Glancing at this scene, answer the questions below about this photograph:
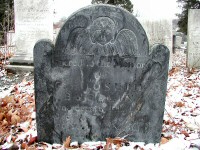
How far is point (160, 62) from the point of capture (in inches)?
121

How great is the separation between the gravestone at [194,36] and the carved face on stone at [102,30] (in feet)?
25.0

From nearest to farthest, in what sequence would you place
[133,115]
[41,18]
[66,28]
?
[66,28], [133,115], [41,18]

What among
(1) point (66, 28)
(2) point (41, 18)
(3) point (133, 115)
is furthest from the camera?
(2) point (41, 18)

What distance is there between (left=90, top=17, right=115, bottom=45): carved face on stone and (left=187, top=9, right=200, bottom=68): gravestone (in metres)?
7.62

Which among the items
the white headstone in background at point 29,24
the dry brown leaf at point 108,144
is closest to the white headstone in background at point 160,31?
the white headstone in background at point 29,24

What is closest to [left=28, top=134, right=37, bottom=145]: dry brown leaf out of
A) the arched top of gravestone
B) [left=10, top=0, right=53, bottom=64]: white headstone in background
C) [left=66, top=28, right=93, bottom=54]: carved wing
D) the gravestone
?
the arched top of gravestone

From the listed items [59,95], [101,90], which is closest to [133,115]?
[101,90]

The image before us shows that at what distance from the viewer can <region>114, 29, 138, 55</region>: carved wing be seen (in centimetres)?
299

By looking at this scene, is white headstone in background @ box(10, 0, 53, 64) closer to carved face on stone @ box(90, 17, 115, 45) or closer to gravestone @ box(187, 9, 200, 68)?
gravestone @ box(187, 9, 200, 68)

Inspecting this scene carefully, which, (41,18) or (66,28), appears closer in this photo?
(66,28)

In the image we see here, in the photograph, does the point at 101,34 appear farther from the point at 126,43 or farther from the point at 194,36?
the point at 194,36

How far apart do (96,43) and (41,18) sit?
6363 mm

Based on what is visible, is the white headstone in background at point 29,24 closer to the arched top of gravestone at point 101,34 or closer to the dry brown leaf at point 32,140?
the dry brown leaf at point 32,140

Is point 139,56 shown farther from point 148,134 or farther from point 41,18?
point 41,18
